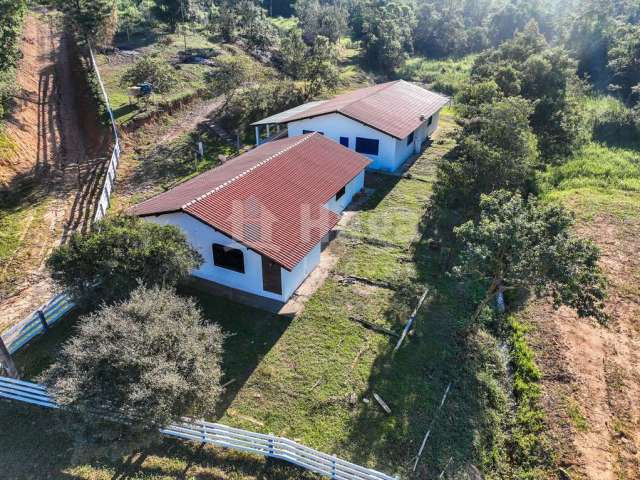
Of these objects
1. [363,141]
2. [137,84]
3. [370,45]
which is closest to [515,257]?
[363,141]

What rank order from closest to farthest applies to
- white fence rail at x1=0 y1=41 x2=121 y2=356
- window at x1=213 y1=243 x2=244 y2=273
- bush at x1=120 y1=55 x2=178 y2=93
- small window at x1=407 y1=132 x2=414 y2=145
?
white fence rail at x1=0 y1=41 x2=121 y2=356, window at x1=213 y1=243 x2=244 y2=273, bush at x1=120 y1=55 x2=178 y2=93, small window at x1=407 y1=132 x2=414 y2=145

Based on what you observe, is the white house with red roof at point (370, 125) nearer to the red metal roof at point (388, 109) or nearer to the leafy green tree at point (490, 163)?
the red metal roof at point (388, 109)

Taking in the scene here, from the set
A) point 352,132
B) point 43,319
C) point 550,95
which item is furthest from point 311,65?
point 43,319

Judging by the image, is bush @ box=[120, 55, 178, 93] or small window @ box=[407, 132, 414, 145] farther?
small window @ box=[407, 132, 414, 145]

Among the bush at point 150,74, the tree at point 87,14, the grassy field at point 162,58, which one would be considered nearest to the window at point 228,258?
the grassy field at point 162,58

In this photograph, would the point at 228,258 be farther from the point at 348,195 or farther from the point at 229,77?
the point at 229,77

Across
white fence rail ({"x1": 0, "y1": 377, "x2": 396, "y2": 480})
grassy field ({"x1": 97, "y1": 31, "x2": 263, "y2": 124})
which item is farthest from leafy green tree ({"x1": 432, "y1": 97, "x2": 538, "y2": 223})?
grassy field ({"x1": 97, "y1": 31, "x2": 263, "y2": 124})

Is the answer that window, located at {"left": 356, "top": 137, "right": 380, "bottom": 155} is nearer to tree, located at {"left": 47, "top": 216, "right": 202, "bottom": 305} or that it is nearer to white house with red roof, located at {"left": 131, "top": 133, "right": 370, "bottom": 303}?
white house with red roof, located at {"left": 131, "top": 133, "right": 370, "bottom": 303}

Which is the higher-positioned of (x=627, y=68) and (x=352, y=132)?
(x=627, y=68)
